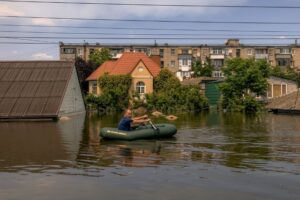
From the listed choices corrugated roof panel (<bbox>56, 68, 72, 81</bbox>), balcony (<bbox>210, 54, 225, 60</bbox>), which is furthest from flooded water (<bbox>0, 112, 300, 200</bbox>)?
balcony (<bbox>210, 54, 225, 60</bbox>)

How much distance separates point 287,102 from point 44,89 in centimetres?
2483

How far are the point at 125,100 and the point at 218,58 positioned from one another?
5223 cm

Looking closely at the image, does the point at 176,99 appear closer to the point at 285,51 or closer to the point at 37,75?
the point at 37,75

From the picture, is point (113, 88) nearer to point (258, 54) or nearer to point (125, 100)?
point (125, 100)

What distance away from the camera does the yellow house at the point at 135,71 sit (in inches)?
2477

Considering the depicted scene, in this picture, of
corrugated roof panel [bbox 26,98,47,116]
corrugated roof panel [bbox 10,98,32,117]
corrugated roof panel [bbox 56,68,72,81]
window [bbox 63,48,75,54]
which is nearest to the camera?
corrugated roof panel [bbox 26,98,47,116]

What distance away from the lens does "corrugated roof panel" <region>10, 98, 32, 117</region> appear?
40250 mm

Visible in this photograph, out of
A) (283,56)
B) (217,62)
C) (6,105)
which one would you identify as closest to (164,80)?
(6,105)

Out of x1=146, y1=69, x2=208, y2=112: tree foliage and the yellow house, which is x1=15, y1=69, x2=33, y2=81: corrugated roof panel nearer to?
x1=146, y1=69, x2=208, y2=112: tree foliage

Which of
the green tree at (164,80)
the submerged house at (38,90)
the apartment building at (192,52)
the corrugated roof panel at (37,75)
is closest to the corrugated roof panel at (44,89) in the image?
the submerged house at (38,90)

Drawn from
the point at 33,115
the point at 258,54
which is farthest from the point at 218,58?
the point at 33,115

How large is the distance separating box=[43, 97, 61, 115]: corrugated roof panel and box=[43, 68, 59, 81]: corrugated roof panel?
4084 mm

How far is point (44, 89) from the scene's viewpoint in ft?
144

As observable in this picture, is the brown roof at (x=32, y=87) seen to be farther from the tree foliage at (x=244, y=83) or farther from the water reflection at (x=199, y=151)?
the tree foliage at (x=244, y=83)
